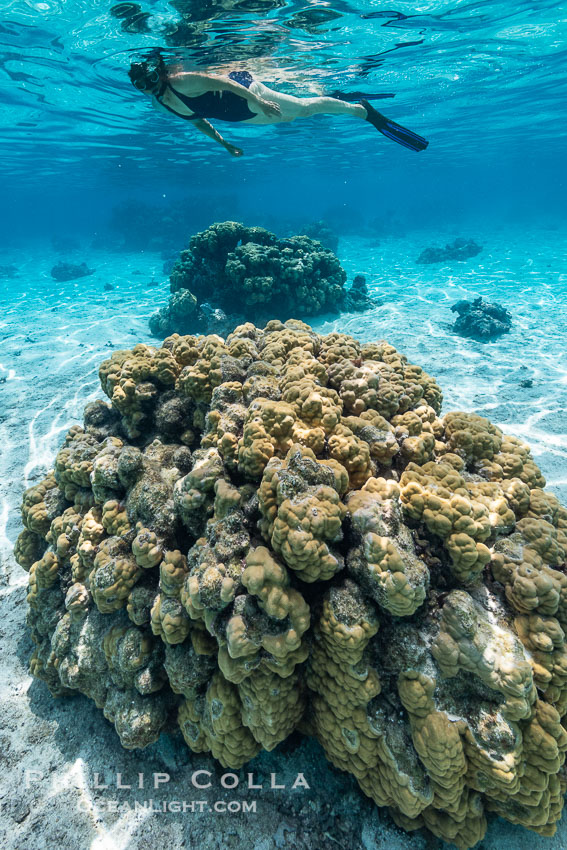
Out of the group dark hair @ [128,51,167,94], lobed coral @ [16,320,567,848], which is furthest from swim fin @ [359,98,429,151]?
lobed coral @ [16,320,567,848]

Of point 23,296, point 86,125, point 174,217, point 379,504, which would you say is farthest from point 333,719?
point 174,217

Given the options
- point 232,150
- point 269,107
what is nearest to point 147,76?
point 232,150

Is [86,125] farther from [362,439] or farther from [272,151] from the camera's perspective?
[362,439]

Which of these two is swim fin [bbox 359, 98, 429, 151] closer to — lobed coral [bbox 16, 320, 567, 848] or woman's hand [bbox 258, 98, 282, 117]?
woman's hand [bbox 258, 98, 282, 117]

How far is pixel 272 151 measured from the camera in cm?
3491

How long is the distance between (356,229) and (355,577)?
5063 centimetres

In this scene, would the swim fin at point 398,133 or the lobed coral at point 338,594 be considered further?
the swim fin at point 398,133

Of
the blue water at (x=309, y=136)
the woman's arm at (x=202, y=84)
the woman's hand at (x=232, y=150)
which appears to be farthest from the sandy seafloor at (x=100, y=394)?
the woman's arm at (x=202, y=84)

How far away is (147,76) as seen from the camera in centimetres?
486

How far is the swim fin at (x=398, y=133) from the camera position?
5.67 meters

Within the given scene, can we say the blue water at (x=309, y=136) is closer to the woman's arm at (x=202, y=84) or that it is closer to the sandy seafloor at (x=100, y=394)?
the sandy seafloor at (x=100, y=394)

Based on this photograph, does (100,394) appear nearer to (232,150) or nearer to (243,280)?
(243,280)

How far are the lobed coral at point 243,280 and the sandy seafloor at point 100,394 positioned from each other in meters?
1.29

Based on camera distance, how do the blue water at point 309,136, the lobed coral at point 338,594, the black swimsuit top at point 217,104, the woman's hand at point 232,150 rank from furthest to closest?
1. the blue water at point 309,136
2. the black swimsuit top at point 217,104
3. the woman's hand at point 232,150
4. the lobed coral at point 338,594
